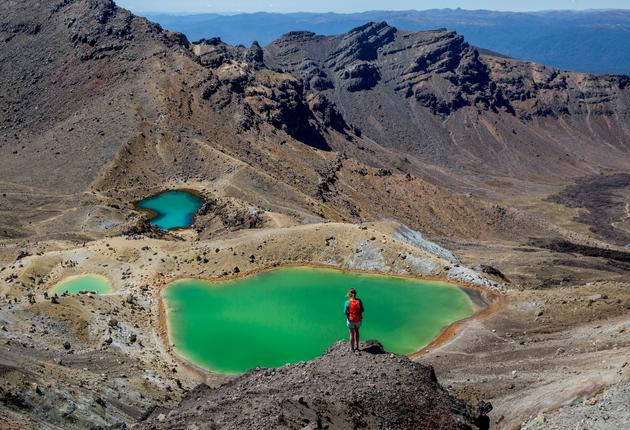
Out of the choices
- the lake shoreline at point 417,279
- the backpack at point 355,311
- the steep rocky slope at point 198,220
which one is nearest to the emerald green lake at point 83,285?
the steep rocky slope at point 198,220

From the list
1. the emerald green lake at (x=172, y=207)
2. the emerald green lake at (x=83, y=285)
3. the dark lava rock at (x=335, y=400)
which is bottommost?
the dark lava rock at (x=335, y=400)

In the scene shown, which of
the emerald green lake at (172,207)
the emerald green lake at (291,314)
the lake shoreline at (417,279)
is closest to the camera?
the lake shoreline at (417,279)

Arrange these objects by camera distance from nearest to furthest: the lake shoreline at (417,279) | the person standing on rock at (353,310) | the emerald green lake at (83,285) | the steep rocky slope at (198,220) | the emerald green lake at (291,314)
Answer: the person standing on rock at (353,310)
the steep rocky slope at (198,220)
the lake shoreline at (417,279)
the emerald green lake at (291,314)
the emerald green lake at (83,285)

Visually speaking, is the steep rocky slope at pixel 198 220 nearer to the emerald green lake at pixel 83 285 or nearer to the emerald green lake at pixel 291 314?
the emerald green lake at pixel 83 285

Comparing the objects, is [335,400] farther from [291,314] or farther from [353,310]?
[291,314]

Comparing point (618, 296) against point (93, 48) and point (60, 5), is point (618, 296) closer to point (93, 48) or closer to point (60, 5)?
point (93, 48)

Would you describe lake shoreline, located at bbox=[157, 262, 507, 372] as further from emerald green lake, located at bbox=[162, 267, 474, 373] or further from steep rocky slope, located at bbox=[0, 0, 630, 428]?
steep rocky slope, located at bbox=[0, 0, 630, 428]

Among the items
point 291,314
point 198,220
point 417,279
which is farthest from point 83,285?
point 198,220
